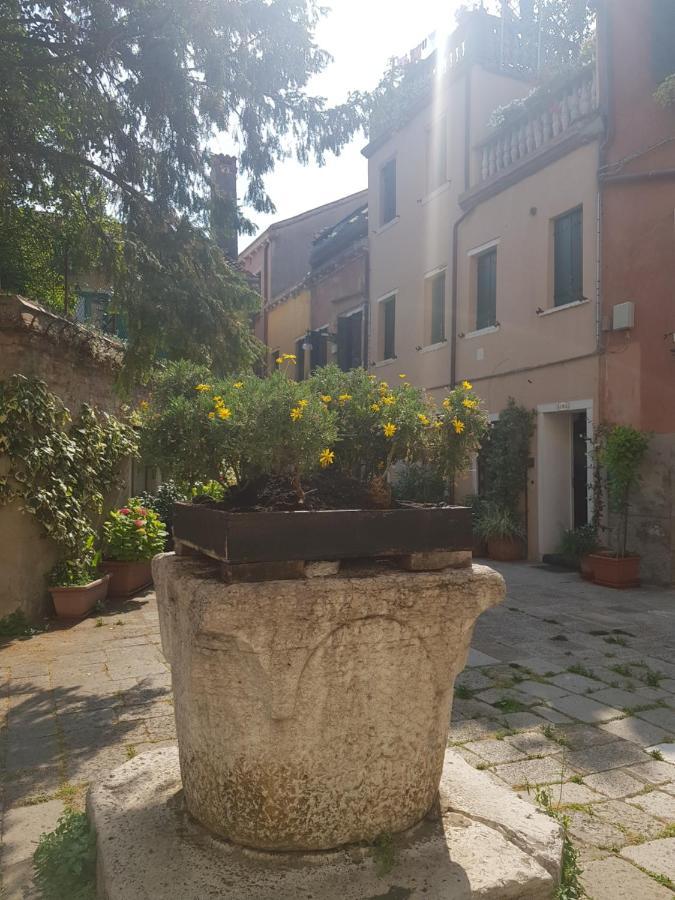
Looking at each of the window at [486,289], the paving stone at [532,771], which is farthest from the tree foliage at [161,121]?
the window at [486,289]

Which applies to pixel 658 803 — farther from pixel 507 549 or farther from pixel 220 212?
pixel 507 549

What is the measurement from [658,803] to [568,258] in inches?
326

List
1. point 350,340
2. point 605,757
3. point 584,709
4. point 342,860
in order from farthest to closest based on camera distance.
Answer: point 350,340 < point 584,709 < point 605,757 < point 342,860

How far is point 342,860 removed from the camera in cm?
197

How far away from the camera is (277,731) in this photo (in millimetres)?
Answer: 1978

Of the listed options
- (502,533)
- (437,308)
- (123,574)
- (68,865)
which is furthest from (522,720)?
(437,308)

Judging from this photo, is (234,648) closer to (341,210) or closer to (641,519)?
(641,519)

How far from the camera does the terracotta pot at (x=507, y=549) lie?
10.4 metres

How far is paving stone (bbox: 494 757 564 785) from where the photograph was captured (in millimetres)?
3109

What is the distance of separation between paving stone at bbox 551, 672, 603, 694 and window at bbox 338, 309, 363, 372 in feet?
38.1

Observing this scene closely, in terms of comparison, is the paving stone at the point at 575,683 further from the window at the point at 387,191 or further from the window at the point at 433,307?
the window at the point at 387,191

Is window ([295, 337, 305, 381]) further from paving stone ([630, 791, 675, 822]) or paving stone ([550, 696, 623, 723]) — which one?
paving stone ([630, 791, 675, 822])

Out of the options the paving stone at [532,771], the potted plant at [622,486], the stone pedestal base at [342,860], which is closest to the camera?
the stone pedestal base at [342,860]

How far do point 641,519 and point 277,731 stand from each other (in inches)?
298
